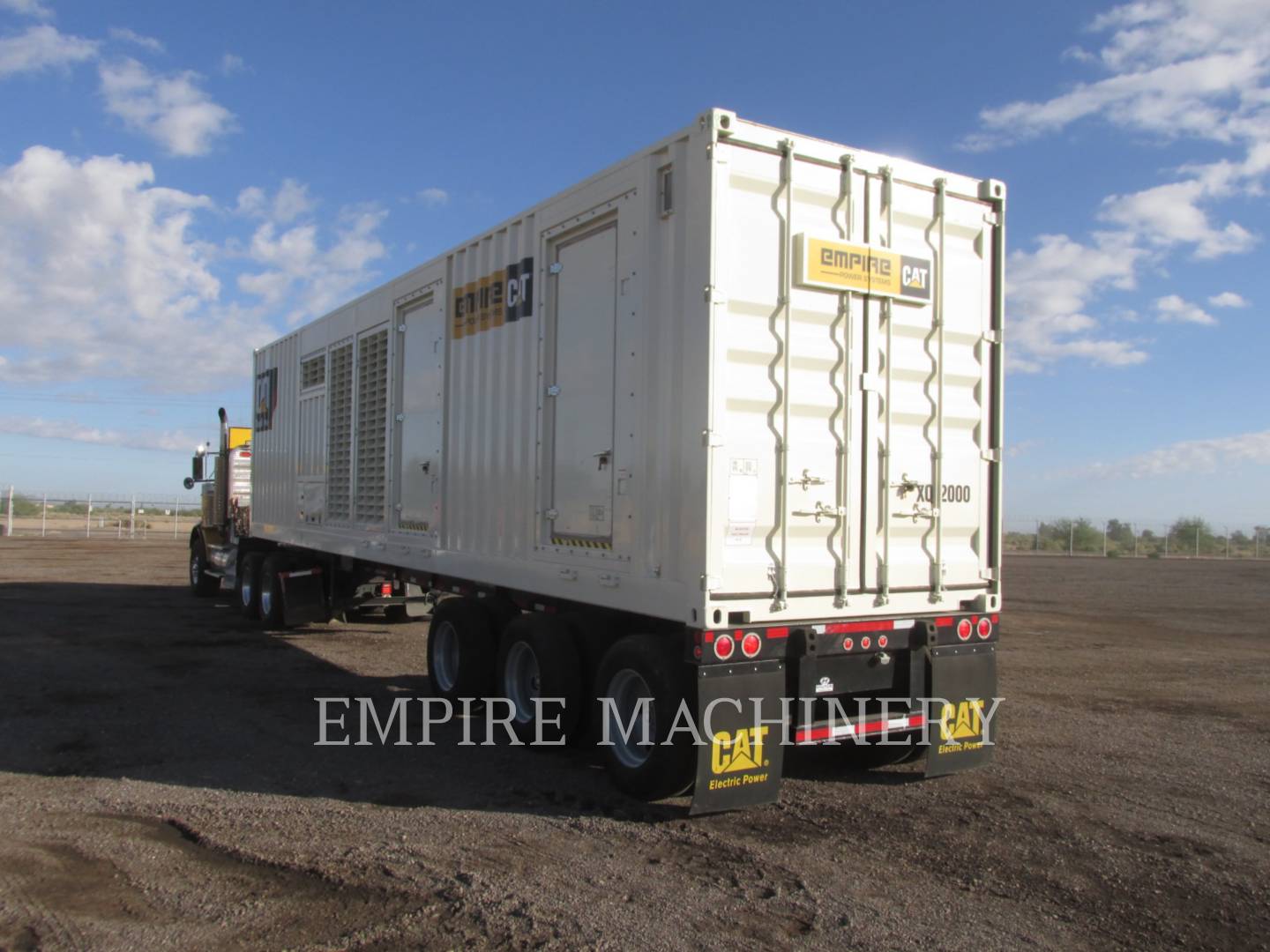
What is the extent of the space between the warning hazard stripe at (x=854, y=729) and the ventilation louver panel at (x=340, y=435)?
668 centimetres

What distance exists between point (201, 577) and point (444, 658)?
11.4 m

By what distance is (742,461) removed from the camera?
17.9 ft

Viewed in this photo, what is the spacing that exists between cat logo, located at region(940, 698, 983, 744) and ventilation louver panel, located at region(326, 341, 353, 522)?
22.9 feet

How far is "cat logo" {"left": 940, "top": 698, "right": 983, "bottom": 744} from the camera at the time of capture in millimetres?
6176

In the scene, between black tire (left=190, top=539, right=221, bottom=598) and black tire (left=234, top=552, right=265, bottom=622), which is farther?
black tire (left=190, top=539, right=221, bottom=598)

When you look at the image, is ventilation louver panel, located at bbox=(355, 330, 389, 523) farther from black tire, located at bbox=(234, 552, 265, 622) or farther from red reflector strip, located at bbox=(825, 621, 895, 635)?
red reflector strip, located at bbox=(825, 621, 895, 635)

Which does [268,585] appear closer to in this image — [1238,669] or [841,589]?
[841,589]

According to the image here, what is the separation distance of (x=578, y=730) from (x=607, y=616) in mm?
858

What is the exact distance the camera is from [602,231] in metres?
6.48

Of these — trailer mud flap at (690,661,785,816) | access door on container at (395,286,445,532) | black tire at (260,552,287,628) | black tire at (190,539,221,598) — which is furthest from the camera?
black tire at (190,539,221,598)

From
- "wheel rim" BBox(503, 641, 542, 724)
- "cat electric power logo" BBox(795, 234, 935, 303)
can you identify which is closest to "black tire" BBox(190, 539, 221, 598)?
"wheel rim" BBox(503, 641, 542, 724)

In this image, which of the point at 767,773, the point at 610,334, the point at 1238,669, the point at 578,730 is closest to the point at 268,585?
the point at 578,730

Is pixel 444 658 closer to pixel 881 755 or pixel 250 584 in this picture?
pixel 881 755

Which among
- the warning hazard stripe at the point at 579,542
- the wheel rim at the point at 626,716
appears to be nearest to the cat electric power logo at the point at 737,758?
the wheel rim at the point at 626,716
